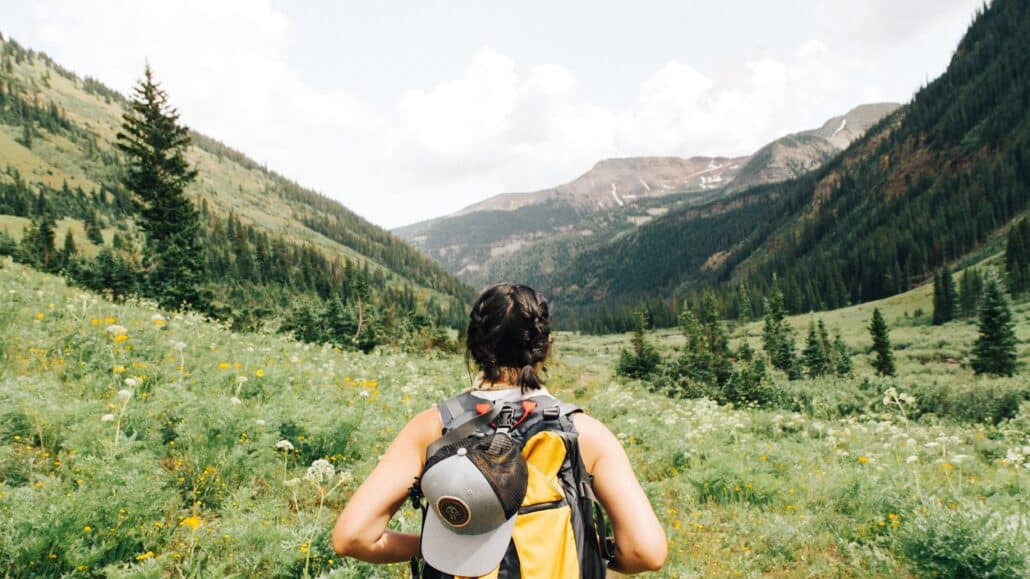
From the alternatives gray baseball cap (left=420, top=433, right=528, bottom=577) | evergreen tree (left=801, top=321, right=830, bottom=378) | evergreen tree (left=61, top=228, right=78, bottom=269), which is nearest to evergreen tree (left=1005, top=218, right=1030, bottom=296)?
evergreen tree (left=801, top=321, right=830, bottom=378)

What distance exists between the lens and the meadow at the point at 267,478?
141 inches

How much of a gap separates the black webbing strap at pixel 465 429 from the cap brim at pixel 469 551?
11.7 inches

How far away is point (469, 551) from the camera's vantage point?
194 centimetres

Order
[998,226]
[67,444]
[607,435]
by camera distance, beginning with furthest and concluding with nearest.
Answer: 1. [998,226]
2. [67,444]
3. [607,435]

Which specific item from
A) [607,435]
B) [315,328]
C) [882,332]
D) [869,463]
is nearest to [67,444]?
[607,435]

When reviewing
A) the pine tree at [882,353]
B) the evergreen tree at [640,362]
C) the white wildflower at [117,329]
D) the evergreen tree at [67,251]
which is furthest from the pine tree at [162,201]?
the pine tree at [882,353]

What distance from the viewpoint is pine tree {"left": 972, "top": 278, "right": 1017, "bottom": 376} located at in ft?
115

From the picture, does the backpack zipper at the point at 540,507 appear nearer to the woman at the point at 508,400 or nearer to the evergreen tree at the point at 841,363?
the woman at the point at 508,400

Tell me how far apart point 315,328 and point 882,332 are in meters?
48.1

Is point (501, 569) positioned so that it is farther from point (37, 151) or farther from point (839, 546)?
point (37, 151)

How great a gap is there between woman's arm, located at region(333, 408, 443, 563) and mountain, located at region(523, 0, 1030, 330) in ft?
304

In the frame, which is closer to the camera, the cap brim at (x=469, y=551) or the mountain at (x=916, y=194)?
the cap brim at (x=469, y=551)

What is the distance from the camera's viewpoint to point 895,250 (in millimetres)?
110625

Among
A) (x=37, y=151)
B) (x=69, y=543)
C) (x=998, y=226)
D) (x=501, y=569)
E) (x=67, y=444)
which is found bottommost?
(x=69, y=543)
